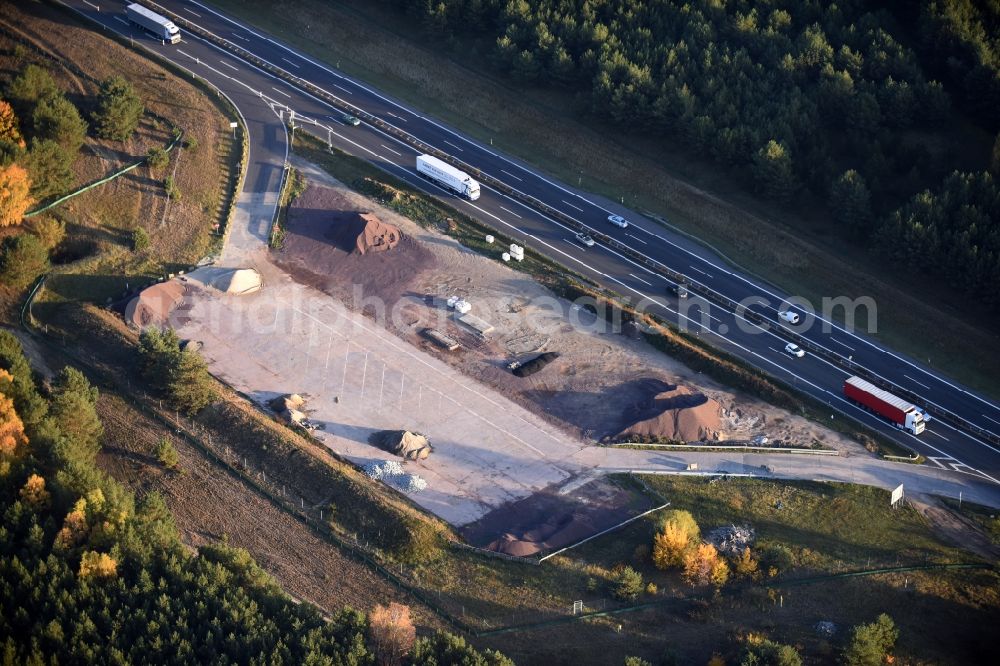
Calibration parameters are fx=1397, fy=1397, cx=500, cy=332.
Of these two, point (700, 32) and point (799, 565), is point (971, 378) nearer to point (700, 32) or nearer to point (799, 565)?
point (799, 565)

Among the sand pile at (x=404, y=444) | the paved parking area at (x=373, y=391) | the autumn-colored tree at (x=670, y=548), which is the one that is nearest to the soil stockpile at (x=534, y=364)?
the paved parking area at (x=373, y=391)

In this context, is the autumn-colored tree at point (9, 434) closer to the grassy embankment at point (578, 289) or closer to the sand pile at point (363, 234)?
the sand pile at point (363, 234)

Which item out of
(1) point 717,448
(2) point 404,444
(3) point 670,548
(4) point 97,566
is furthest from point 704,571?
(4) point 97,566

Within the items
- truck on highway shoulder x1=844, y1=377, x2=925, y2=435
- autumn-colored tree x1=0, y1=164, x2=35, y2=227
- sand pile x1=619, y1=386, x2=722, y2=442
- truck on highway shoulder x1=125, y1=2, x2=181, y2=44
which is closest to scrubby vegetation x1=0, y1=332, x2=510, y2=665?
autumn-colored tree x1=0, y1=164, x2=35, y2=227

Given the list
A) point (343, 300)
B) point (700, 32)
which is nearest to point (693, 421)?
point (343, 300)

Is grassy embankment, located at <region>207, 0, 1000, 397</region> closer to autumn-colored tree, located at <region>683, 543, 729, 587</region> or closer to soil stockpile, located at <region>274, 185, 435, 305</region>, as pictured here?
soil stockpile, located at <region>274, 185, 435, 305</region>
